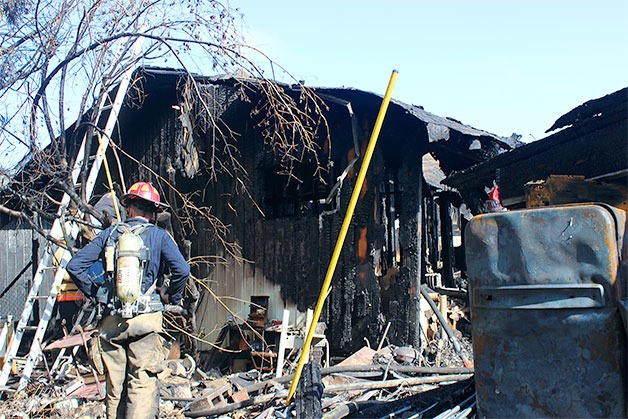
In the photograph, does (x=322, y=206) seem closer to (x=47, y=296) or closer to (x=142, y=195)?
(x=142, y=195)

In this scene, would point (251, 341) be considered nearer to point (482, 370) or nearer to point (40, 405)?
point (40, 405)

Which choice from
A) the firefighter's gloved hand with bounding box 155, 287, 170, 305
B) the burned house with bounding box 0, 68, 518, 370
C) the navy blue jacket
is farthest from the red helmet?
the burned house with bounding box 0, 68, 518, 370

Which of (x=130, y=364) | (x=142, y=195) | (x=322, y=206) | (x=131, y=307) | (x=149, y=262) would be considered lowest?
(x=130, y=364)

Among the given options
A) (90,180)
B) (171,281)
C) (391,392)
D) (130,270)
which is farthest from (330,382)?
(90,180)

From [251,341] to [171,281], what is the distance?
4.10 m

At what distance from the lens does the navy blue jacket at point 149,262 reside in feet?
15.7

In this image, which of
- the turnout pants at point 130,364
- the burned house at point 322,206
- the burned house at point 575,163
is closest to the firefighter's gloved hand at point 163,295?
the turnout pants at point 130,364

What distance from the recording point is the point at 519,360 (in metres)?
2.86

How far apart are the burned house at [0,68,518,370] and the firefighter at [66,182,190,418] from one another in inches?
109

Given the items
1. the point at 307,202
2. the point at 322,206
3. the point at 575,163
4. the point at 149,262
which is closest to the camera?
the point at 149,262

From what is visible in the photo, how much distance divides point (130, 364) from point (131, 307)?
1.82 feet

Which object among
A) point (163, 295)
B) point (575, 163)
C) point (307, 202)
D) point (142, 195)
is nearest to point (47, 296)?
point (163, 295)

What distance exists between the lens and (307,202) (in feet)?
28.6

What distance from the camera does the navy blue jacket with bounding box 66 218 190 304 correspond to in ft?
15.7
